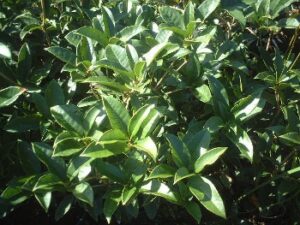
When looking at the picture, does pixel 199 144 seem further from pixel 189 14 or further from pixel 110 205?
pixel 189 14

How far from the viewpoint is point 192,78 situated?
165 cm

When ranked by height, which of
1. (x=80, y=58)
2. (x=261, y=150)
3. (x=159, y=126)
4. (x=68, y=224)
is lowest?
(x=68, y=224)

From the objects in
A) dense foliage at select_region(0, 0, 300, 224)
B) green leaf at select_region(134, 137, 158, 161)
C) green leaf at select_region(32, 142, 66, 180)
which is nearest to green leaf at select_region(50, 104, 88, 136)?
dense foliage at select_region(0, 0, 300, 224)

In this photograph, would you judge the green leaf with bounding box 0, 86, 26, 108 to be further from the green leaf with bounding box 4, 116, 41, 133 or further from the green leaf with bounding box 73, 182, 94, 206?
the green leaf with bounding box 73, 182, 94, 206

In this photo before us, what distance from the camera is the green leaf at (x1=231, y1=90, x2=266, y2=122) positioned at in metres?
1.54

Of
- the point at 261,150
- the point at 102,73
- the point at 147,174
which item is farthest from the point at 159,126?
the point at 261,150

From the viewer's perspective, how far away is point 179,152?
1.37m

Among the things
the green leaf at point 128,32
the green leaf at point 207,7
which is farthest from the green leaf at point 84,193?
the green leaf at point 207,7

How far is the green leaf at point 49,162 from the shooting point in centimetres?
144

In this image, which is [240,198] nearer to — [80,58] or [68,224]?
[68,224]

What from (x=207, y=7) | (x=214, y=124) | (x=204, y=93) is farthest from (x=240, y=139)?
(x=207, y=7)

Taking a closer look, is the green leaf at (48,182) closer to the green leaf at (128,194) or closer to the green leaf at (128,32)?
the green leaf at (128,194)

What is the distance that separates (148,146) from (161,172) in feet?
0.35

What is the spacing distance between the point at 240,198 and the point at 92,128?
0.96 metres
